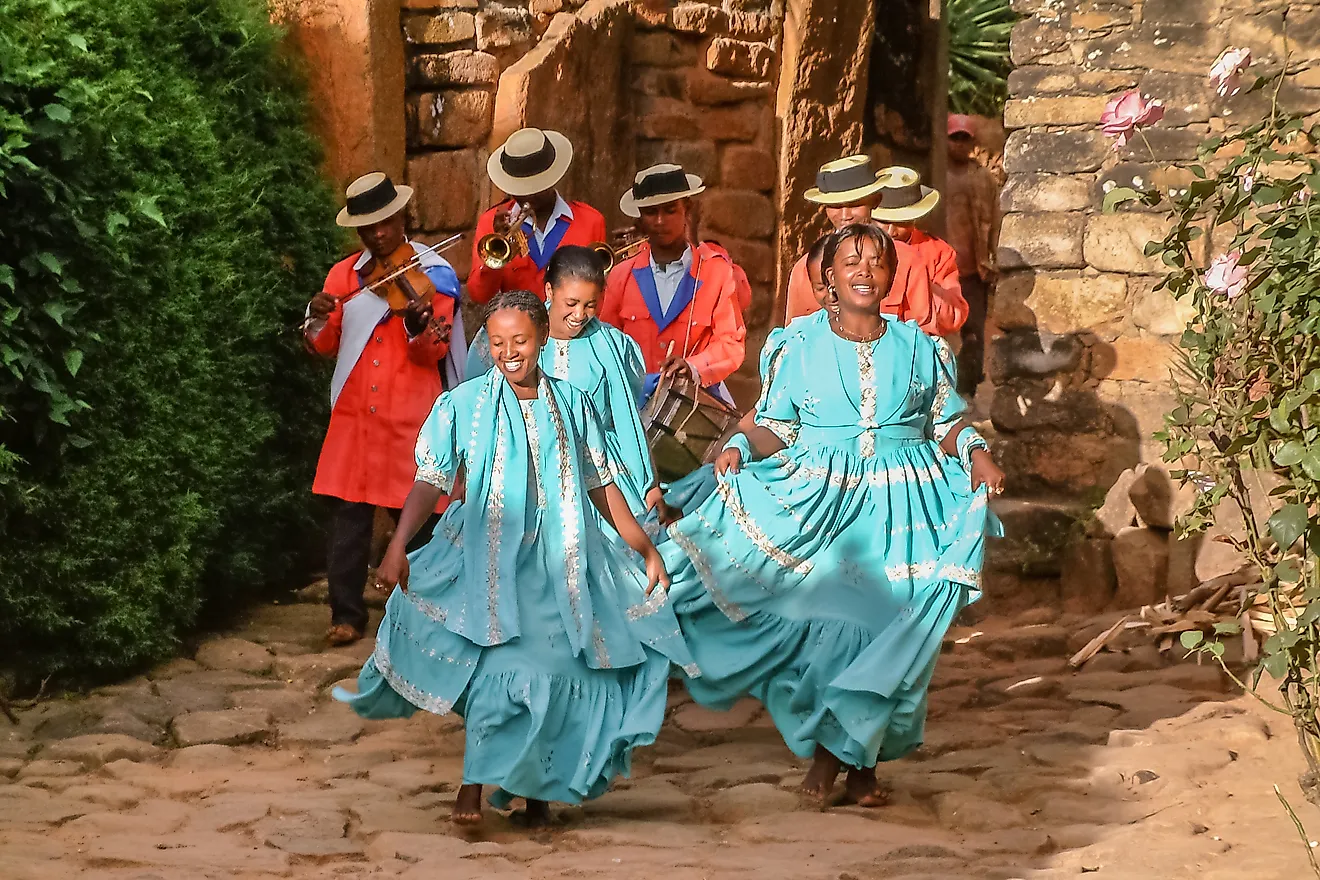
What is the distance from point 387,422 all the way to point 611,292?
3.44 feet

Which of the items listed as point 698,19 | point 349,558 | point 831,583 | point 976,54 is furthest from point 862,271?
point 976,54

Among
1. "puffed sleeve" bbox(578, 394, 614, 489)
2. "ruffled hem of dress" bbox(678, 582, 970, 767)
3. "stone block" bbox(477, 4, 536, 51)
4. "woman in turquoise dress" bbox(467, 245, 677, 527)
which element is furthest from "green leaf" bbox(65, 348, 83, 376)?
"stone block" bbox(477, 4, 536, 51)

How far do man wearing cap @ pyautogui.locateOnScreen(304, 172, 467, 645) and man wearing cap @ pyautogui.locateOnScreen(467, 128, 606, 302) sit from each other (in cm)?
26

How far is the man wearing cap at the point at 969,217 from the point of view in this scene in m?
12.5

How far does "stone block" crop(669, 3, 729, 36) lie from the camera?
9133 millimetres

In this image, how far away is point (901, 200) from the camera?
24.1ft

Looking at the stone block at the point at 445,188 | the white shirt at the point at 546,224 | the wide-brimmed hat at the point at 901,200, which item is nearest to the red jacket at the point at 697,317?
the white shirt at the point at 546,224

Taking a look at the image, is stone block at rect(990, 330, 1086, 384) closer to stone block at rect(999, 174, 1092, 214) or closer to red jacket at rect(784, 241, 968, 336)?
stone block at rect(999, 174, 1092, 214)

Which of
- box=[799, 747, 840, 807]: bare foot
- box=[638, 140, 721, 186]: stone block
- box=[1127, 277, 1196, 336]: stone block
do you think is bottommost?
box=[799, 747, 840, 807]: bare foot

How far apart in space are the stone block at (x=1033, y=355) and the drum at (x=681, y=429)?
84.8 inches

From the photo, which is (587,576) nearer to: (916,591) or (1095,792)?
(916,591)

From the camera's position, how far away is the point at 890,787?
551 cm

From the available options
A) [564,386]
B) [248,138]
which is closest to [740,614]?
[564,386]

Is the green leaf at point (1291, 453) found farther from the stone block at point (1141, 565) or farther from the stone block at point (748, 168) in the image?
the stone block at point (748, 168)
